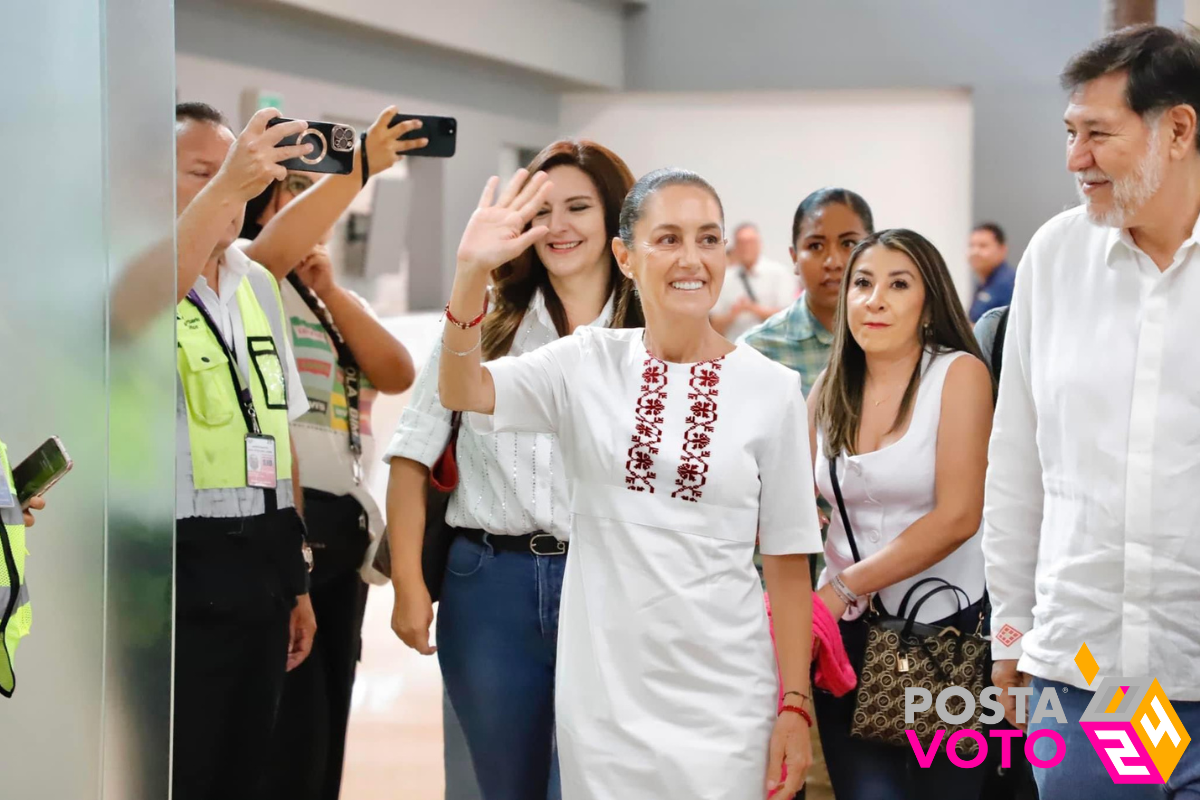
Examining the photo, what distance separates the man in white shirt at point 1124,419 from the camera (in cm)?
184

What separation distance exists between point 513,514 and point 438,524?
18 centimetres

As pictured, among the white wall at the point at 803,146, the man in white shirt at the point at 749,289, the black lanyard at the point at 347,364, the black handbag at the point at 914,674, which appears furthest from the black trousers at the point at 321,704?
the white wall at the point at 803,146

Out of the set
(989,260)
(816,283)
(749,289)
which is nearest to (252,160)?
(816,283)

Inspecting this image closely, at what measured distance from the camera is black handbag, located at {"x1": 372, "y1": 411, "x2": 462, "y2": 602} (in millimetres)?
2355

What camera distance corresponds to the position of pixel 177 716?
7.43 feet

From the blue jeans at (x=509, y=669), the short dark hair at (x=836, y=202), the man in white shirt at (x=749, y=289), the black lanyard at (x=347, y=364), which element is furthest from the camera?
the man in white shirt at (x=749, y=289)

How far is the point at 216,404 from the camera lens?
229 centimetres

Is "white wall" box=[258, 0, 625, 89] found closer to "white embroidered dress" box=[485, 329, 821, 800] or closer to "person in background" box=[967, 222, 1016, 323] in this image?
"person in background" box=[967, 222, 1016, 323]

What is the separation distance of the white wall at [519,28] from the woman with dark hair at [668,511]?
6459mm

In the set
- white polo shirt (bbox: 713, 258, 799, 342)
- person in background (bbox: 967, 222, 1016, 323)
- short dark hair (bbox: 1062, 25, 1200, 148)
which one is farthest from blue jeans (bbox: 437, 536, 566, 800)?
white polo shirt (bbox: 713, 258, 799, 342)

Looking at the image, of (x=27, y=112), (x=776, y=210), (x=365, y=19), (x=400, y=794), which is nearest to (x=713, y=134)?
(x=776, y=210)

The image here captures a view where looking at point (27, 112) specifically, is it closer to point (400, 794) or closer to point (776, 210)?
point (400, 794)

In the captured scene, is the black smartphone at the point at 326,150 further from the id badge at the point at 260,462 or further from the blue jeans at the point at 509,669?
the blue jeans at the point at 509,669

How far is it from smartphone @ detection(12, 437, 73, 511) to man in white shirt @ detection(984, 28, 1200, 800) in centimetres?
136
